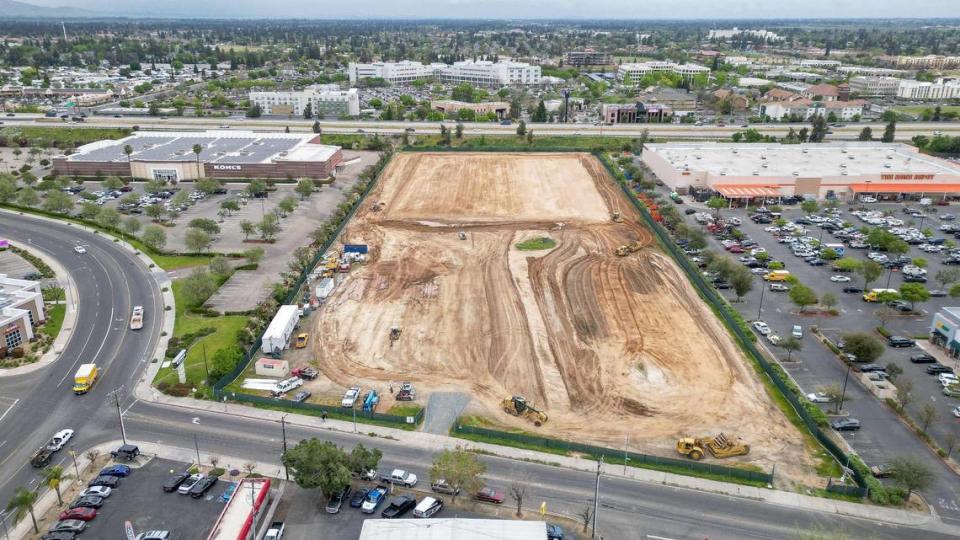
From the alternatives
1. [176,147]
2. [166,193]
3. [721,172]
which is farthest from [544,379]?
[176,147]

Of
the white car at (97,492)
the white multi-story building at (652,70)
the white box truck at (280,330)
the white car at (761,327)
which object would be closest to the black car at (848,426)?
the white car at (761,327)

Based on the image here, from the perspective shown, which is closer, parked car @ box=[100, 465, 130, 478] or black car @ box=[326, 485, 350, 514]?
black car @ box=[326, 485, 350, 514]

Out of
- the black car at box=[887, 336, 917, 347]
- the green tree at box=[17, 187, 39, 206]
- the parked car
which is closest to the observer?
the parked car

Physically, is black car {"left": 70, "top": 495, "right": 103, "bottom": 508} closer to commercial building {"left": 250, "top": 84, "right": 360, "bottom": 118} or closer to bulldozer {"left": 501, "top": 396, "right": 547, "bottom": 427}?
bulldozer {"left": 501, "top": 396, "right": 547, "bottom": 427}

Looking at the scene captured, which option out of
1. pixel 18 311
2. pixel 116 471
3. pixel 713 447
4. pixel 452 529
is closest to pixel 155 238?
pixel 18 311

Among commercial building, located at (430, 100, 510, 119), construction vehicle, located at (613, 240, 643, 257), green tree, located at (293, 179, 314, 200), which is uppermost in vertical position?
commercial building, located at (430, 100, 510, 119)

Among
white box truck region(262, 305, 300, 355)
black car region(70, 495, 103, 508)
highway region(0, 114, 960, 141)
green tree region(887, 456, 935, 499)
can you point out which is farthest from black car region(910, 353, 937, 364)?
highway region(0, 114, 960, 141)
